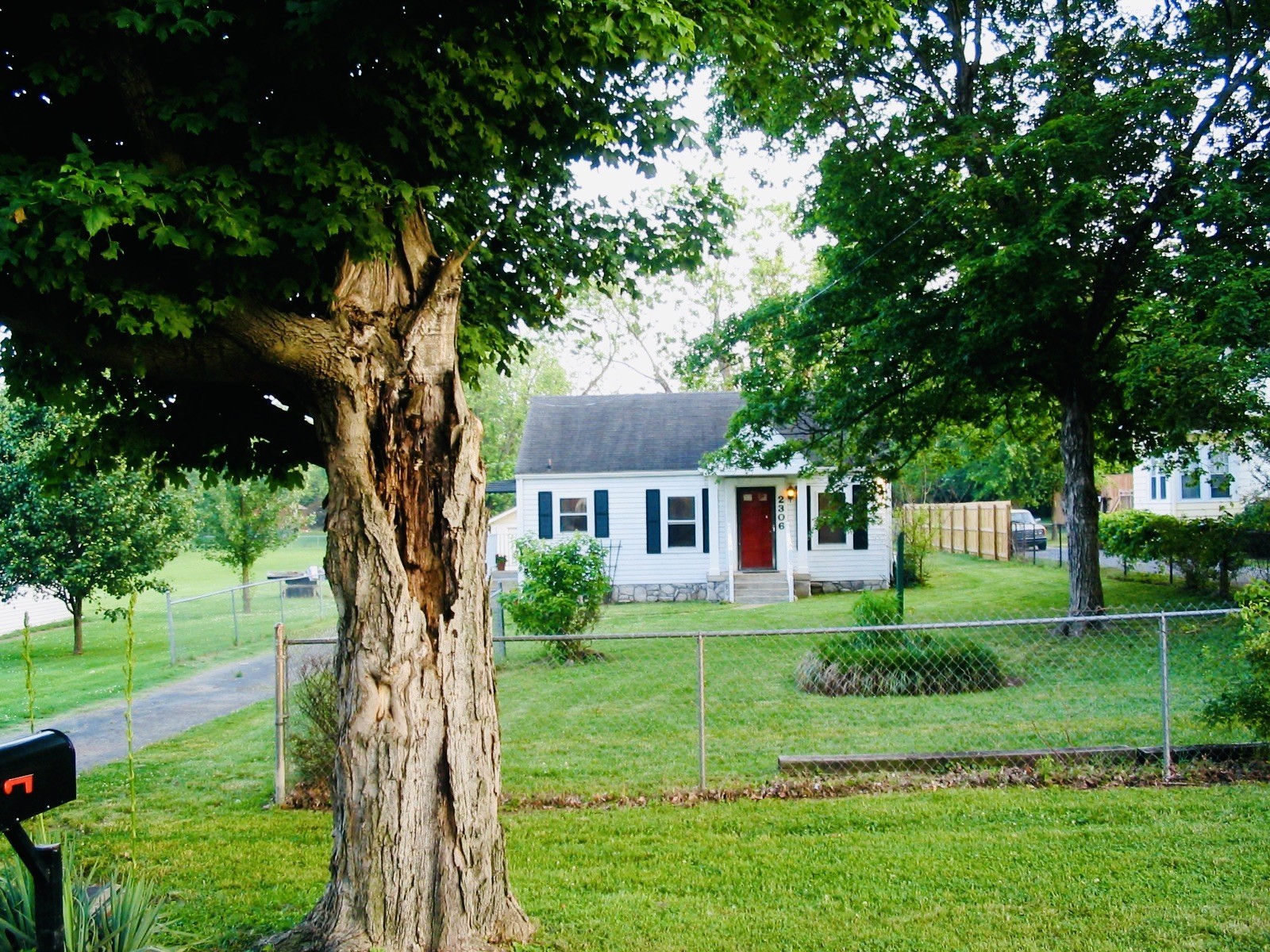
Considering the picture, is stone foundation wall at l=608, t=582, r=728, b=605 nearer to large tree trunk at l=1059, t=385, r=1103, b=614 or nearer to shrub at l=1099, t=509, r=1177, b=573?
shrub at l=1099, t=509, r=1177, b=573

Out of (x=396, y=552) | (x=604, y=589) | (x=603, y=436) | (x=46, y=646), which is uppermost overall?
(x=603, y=436)

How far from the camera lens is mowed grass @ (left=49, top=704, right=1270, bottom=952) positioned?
14.4 feet

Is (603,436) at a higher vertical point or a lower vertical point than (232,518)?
higher

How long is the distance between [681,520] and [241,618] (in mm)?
11152

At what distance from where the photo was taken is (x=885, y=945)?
167 inches

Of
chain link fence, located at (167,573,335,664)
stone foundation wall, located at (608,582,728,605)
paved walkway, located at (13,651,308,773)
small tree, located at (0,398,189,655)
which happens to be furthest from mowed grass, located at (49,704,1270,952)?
stone foundation wall, located at (608,582,728,605)

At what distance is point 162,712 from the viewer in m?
11.7

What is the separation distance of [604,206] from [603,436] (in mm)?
18318

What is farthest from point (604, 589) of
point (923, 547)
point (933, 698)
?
point (923, 547)

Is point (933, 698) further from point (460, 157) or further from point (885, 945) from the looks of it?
point (460, 157)

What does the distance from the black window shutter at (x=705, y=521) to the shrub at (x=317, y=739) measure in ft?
54.5

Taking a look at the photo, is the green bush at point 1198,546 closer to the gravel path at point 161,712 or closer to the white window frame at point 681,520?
the white window frame at point 681,520

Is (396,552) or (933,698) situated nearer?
(396,552)

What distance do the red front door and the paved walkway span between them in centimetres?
1269
